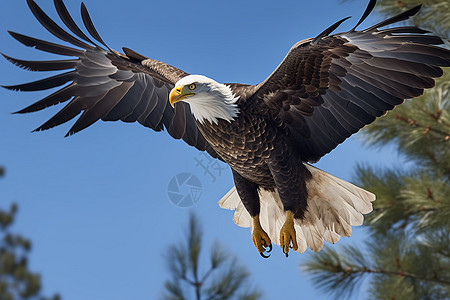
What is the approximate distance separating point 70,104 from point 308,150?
94cm

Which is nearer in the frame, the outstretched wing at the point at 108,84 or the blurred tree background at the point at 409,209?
the outstretched wing at the point at 108,84

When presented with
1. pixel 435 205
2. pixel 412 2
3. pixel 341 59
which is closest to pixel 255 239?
pixel 341 59

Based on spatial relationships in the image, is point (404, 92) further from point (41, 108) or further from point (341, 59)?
point (41, 108)

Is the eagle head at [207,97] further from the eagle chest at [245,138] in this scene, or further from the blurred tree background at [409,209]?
the blurred tree background at [409,209]

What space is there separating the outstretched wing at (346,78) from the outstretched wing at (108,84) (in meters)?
0.46

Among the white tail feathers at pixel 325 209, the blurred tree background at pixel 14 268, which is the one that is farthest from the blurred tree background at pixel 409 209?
the blurred tree background at pixel 14 268

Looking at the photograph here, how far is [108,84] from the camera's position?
250cm

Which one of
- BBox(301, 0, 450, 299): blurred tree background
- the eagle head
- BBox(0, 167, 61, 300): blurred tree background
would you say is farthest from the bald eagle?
BBox(0, 167, 61, 300): blurred tree background

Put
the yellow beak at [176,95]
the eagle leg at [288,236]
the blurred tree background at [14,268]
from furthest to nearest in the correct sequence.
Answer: the blurred tree background at [14,268] < the eagle leg at [288,236] < the yellow beak at [176,95]

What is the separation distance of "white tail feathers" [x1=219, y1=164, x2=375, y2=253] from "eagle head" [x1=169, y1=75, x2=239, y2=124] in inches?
19.3

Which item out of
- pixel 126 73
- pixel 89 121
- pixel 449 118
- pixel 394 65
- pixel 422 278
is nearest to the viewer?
pixel 394 65

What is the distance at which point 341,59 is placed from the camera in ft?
6.75

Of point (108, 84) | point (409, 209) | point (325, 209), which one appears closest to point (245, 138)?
point (325, 209)

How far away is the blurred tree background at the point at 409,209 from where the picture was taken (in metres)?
5.10
